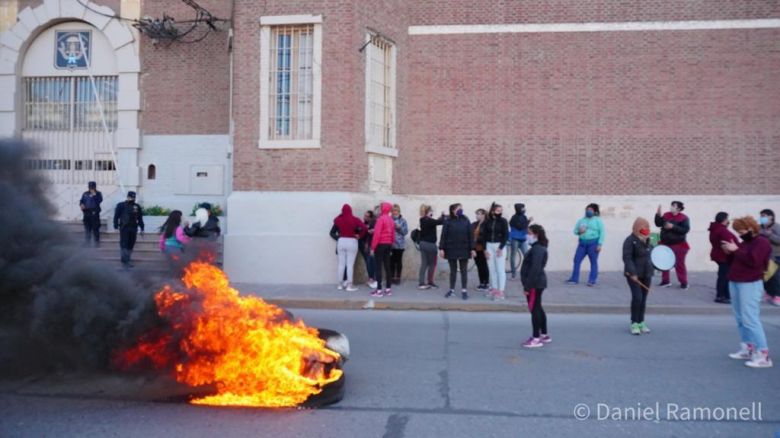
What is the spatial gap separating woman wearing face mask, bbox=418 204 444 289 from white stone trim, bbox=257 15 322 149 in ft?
8.73

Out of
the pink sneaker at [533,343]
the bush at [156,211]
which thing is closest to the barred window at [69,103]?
the bush at [156,211]

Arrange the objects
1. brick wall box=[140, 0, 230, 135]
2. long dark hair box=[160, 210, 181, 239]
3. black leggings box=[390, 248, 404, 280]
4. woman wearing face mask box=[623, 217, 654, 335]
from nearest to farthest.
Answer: woman wearing face mask box=[623, 217, 654, 335] < long dark hair box=[160, 210, 181, 239] < black leggings box=[390, 248, 404, 280] < brick wall box=[140, 0, 230, 135]

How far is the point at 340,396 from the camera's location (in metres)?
5.56

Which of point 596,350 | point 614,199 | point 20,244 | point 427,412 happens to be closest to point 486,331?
point 596,350

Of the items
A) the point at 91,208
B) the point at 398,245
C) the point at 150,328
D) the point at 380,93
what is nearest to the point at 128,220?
the point at 91,208

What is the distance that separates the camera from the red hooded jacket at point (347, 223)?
11680 millimetres

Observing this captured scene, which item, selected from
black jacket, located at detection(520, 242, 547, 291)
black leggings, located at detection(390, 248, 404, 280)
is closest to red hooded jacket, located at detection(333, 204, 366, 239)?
black leggings, located at detection(390, 248, 404, 280)

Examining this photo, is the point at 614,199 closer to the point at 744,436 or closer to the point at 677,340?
the point at 677,340

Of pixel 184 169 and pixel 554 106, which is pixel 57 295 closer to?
pixel 184 169

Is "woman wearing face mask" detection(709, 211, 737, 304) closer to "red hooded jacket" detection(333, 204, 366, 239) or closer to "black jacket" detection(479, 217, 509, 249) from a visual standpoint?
"black jacket" detection(479, 217, 509, 249)

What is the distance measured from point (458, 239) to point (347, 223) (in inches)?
82.9

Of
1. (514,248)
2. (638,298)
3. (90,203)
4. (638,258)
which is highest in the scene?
(90,203)

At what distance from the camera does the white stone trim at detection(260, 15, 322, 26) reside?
12875mm

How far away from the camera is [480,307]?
35.1 ft
